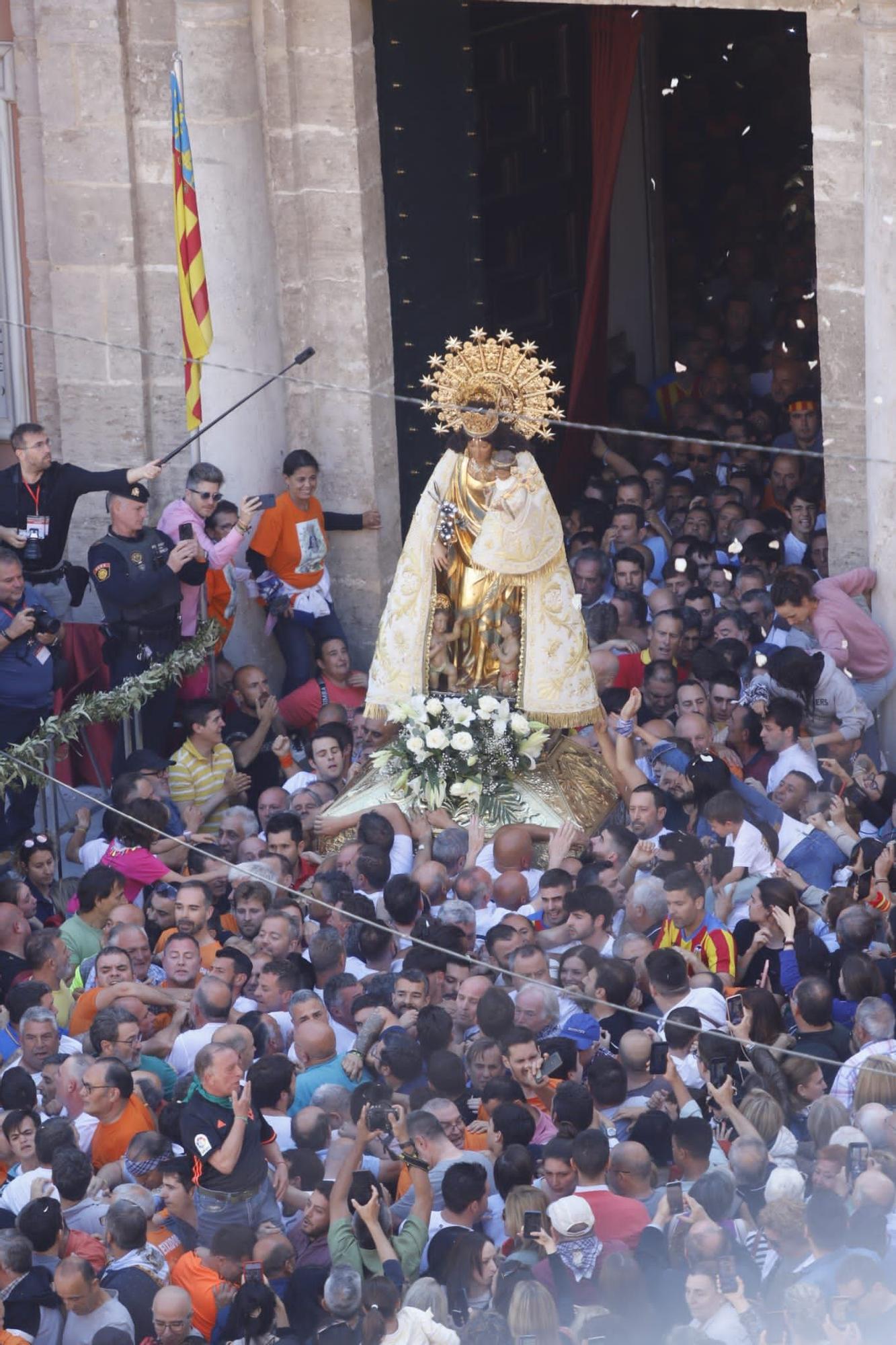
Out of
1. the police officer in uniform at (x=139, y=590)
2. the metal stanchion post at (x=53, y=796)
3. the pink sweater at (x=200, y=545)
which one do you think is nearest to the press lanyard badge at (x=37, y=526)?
the police officer in uniform at (x=139, y=590)

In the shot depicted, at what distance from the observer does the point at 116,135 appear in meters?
13.4

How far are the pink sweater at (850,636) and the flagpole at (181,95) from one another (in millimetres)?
2952

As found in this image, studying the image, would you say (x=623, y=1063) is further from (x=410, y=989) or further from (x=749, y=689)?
(x=749, y=689)

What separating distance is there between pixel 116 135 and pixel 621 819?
4522 millimetres

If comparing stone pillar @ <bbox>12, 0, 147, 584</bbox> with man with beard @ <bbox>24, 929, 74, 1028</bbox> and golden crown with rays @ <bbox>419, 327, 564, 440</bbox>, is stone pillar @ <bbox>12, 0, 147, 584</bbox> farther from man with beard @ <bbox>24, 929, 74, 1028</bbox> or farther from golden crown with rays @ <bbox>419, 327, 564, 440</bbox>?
man with beard @ <bbox>24, 929, 74, 1028</bbox>

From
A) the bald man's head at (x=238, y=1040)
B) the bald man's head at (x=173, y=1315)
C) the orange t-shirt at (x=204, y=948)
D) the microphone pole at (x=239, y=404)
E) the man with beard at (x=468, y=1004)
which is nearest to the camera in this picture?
the bald man's head at (x=173, y=1315)

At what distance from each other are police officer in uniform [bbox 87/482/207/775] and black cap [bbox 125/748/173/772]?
341 mm

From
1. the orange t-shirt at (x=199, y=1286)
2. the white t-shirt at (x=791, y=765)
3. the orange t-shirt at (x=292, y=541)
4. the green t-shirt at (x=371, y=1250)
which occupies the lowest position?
the orange t-shirt at (x=199, y=1286)

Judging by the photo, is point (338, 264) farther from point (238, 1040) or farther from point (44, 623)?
point (238, 1040)

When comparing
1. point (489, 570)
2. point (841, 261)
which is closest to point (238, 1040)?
point (489, 570)

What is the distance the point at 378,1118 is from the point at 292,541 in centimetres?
512

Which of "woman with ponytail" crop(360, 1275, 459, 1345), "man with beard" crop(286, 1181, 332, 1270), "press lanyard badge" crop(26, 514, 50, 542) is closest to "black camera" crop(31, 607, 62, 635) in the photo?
"press lanyard badge" crop(26, 514, 50, 542)

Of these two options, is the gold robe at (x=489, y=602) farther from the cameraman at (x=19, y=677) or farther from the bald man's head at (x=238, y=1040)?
the bald man's head at (x=238, y=1040)

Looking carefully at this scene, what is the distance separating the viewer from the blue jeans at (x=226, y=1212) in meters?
8.12
